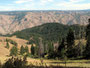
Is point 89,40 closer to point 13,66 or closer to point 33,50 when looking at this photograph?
point 13,66

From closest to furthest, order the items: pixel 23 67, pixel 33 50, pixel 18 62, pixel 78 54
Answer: pixel 23 67 < pixel 18 62 < pixel 78 54 < pixel 33 50

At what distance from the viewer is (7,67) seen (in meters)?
8.72

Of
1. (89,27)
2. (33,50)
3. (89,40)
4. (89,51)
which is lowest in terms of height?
(33,50)

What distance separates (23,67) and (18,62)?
0.77 m

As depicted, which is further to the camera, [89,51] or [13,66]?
[89,51]

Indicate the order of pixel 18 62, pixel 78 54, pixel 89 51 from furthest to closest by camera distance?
pixel 78 54 → pixel 89 51 → pixel 18 62

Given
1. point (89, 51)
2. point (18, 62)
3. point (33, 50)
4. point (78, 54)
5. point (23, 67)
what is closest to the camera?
point (23, 67)

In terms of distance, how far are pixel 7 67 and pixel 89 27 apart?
4381 centimetres

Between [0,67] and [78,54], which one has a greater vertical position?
[0,67]

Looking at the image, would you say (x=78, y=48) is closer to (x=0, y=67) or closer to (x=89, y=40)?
(x=89, y=40)

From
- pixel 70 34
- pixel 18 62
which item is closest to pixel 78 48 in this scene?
pixel 70 34

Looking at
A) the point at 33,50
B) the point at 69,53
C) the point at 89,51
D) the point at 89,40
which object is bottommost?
the point at 33,50

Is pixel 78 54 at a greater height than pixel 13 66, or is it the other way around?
pixel 13 66

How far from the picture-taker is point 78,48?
58.6 meters
